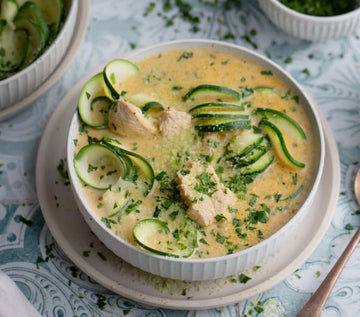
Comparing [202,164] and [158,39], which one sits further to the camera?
[158,39]

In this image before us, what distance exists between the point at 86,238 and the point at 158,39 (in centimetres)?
167

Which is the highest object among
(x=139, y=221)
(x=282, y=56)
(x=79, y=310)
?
(x=282, y=56)

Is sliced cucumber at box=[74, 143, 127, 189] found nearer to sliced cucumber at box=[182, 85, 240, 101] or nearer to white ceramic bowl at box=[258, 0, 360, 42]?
sliced cucumber at box=[182, 85, 240, 101]

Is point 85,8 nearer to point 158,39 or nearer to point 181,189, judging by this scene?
point 158,39

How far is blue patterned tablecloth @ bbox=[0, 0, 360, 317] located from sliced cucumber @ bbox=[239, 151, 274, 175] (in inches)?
25.3

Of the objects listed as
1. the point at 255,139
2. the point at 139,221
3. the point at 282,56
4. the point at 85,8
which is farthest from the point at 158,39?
the point at 139,221

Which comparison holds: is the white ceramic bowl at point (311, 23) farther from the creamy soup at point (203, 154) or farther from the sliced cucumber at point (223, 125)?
the sliced cucumber at point (223, 125)

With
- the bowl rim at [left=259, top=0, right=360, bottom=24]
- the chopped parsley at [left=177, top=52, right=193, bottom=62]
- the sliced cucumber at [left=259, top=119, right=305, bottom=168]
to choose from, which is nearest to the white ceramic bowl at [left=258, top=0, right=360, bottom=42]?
the bowl rim at [left=259, top=0, right=360, bottom=24]

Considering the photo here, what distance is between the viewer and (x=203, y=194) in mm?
3264

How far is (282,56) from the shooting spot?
4.54 m

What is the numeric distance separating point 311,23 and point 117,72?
1.42 metres

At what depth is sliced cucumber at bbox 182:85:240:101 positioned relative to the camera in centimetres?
364

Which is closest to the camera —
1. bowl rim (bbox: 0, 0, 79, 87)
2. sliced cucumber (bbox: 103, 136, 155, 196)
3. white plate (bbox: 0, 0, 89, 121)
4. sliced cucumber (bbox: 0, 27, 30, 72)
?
sliced cucumber (bbox: 103, 136, 155, 196)

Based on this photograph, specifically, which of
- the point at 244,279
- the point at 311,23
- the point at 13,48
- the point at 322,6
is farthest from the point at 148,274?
the point at 322,6
